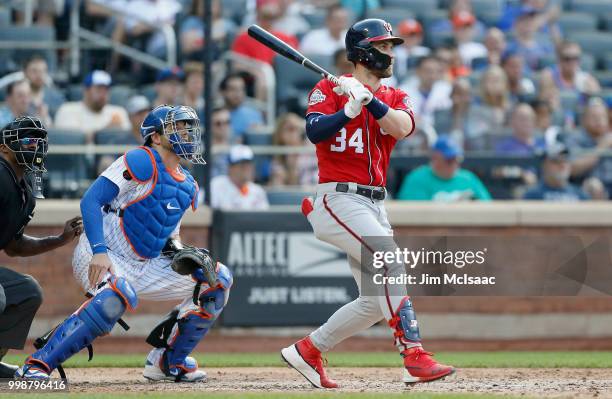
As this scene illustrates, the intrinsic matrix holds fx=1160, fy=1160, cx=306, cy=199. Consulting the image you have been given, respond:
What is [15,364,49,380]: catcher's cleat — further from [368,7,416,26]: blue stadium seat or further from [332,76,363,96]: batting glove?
[368,7,416,26]: blue stadium seat

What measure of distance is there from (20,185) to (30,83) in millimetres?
4378

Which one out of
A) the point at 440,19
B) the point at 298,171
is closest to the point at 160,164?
the point at 298,171

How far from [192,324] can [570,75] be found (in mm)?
8347

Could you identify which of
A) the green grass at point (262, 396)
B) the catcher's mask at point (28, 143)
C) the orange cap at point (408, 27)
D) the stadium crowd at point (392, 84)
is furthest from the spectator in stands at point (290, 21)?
the green grass at point (262, 396)

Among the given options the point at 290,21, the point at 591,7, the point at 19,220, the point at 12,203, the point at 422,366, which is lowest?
the point at 422,366

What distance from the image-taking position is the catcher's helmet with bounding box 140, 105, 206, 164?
20.8 ft

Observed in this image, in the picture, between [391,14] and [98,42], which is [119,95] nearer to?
[98,42]

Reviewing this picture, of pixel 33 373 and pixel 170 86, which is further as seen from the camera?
pixel 170 86

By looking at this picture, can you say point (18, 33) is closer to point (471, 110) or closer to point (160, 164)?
point (471, 110)

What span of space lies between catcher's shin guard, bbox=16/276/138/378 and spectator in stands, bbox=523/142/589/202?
19.1 ft

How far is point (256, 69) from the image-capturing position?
1202 centimetres

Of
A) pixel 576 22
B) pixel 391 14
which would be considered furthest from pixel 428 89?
pixel 576 22

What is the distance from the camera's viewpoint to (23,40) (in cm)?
1145

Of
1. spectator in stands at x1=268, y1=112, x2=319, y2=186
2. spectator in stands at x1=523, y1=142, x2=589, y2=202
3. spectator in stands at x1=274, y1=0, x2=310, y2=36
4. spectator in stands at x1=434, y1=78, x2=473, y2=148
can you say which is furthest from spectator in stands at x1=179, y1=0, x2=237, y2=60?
spectator in stands at x1=523, y1=142, x2=589, y2=202
